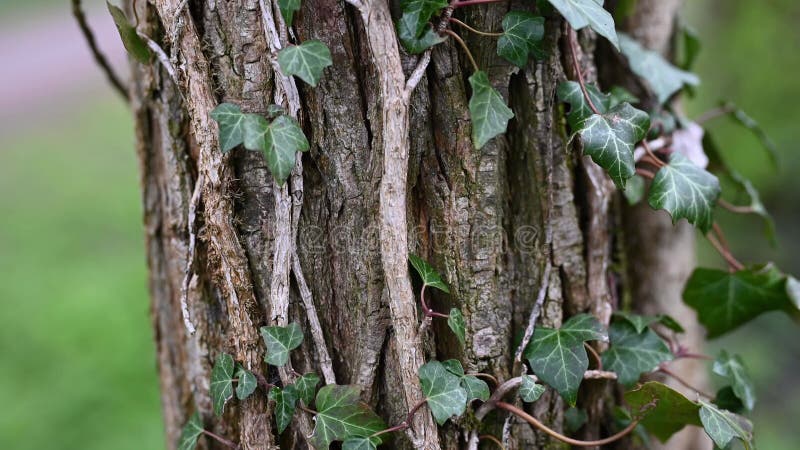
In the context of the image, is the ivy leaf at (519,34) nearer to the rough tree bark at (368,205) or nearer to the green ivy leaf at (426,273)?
the rough tree bark at (368,205)

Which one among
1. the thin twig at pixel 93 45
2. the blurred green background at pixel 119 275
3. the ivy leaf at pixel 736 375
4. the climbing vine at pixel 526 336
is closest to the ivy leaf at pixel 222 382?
the climbing vine at pixel 526 336

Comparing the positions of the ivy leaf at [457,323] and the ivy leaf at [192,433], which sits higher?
the ivy leaf at [457,323]

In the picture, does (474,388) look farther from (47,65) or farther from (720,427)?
(47,65)

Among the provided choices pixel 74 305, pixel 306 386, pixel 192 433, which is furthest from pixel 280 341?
pixel 74 305

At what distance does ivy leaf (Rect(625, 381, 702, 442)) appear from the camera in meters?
1.06

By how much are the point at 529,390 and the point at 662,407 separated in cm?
26

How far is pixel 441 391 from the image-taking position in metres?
0.99

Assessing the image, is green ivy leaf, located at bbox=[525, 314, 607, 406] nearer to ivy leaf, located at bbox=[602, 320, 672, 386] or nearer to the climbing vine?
the climbing vine

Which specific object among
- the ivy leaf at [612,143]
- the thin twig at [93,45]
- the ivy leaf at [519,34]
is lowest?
the ivy leaf at [612,143]

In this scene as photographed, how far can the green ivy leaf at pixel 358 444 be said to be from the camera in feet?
3.19

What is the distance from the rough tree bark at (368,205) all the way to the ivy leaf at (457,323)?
0.04 m

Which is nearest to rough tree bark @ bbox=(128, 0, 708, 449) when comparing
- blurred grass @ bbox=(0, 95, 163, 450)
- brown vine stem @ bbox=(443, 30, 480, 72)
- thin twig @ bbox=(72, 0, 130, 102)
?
brown vine stem @ bbox=(443, 30, 480, 72)

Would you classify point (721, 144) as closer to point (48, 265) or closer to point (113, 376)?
point (113, 376)

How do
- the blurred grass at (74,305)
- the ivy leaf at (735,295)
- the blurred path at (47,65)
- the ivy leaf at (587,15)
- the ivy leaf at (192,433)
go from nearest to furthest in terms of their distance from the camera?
the ivy leaf at (587,15) → the ivy leaf at (192,433) → the ivy leaf at (735,295) → the blurred grass at (74,305) → the blurred path at (47,65)
